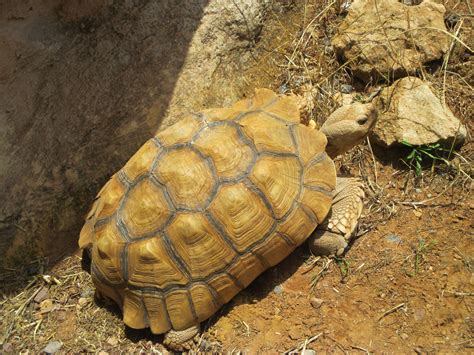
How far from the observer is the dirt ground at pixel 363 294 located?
2.79m

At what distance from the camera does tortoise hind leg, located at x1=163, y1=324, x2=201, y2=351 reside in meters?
2.91

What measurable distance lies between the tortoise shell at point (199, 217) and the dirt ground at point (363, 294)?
214 mm

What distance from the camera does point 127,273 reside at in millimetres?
2830

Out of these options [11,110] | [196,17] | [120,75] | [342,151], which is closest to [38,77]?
[11,110]

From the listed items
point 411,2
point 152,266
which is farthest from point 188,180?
point 411,2

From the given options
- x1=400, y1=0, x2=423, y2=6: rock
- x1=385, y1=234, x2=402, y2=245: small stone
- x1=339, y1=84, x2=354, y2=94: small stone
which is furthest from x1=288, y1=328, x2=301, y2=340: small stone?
x1=400, y1=0, x2=423, y2=6: rock

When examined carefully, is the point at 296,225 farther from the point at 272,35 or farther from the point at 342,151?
the point at 272,35

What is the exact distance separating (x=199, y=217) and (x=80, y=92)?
1.42 m

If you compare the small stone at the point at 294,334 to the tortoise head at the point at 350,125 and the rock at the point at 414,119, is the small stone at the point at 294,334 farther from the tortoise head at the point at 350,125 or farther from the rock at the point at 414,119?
the rock at the point at 414,119

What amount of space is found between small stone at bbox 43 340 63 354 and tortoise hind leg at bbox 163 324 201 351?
712 mm

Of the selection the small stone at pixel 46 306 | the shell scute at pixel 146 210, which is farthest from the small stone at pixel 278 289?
the small stone at pixel 46 306

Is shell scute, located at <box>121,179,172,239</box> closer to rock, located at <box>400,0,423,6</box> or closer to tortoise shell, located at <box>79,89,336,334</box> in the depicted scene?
tortoise shell, located at <box>79,89,336,334</box>

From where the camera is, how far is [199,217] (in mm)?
2750

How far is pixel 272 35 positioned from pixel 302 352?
2.59 meters
